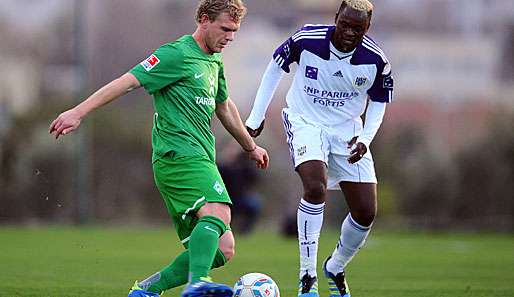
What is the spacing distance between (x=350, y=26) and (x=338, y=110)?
0.61 meters

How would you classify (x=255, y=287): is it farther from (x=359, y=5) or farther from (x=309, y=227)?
Result: (x=359, y=5)

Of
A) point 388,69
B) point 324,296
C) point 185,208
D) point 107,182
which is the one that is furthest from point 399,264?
point 107,182

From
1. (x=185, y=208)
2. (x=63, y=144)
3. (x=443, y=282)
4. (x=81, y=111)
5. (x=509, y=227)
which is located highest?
(x=81, y=111)

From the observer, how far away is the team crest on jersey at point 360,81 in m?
7.55

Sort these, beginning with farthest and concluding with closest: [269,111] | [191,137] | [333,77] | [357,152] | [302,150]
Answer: [269,111], [333,77], [302,150], [357,152], [191,137]

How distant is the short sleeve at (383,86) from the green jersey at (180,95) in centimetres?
160

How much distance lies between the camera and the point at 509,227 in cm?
2314

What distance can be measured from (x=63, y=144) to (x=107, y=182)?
1224 mm

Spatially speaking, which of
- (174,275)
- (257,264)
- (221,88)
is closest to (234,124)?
(221,88)

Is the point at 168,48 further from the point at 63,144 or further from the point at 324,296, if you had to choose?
the point at 63,144

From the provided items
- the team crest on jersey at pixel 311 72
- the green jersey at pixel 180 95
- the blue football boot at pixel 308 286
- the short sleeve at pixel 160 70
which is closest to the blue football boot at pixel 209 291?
the green jersey at pixel 180 95

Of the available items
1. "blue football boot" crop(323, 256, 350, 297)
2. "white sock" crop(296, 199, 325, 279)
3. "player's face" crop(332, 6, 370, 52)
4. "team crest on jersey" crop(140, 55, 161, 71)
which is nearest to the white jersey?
"player's face" crop(332, 6, 370, 52)

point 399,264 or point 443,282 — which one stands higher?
point 443,282

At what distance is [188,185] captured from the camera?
617 centimetres
